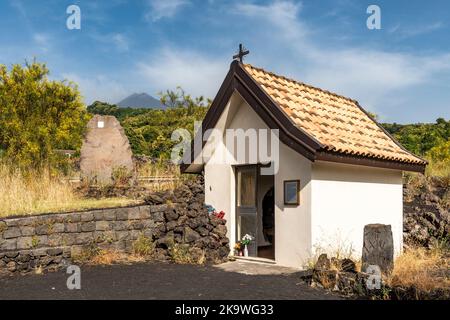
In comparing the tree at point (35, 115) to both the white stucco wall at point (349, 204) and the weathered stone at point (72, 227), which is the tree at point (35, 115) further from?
the white stucco wall at point (349, 204)

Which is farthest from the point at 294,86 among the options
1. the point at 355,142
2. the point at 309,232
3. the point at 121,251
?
the point at 121,251

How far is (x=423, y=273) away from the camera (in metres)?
8.13

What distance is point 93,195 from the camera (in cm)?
1562

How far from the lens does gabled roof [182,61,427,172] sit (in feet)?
32.8

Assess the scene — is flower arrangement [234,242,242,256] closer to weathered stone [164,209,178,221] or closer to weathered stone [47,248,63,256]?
weathered stone [164,209,178,221]

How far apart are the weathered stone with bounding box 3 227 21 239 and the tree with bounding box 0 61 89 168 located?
681 centimetres

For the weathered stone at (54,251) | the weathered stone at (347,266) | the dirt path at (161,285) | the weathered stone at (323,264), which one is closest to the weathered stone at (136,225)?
the dirt path at (161,285)

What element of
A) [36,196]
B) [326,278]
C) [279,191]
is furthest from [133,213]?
[326,278]

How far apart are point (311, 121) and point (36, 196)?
8.04 m

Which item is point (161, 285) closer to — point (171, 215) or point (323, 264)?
point (323, 264)

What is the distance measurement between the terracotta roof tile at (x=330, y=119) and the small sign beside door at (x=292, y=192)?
1.13 meters

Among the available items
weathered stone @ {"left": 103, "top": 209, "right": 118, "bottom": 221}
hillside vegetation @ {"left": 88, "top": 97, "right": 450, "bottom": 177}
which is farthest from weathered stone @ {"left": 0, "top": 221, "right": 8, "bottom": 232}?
hillside vegetation @ {"left": 88, "top": 97, "right": 450, "bottom": 177}

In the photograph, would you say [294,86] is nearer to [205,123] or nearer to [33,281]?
[205,123]
